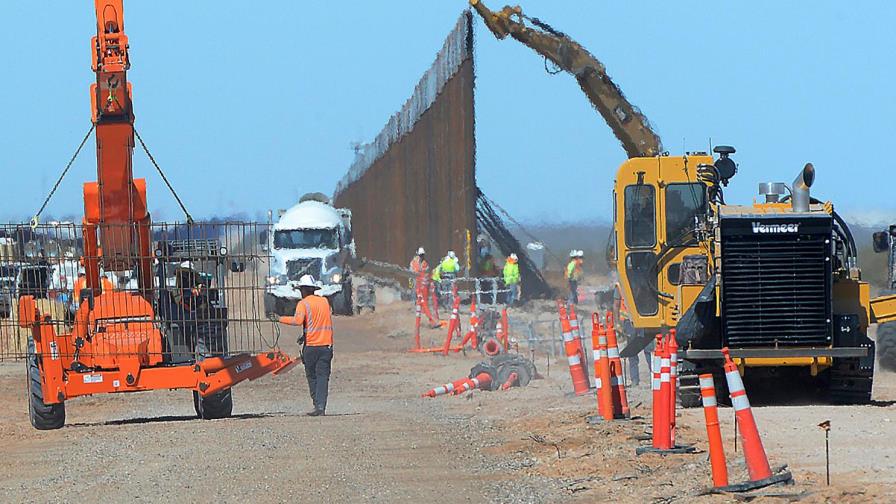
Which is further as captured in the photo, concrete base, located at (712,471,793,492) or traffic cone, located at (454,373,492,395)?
traffic cone, located at (454,373,492,395)

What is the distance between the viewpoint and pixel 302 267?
1745 inches

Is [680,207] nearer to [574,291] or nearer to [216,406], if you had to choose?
[216,406]

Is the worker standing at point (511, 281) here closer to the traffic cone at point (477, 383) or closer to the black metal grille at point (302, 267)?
the black metal grille at point (302, 267)

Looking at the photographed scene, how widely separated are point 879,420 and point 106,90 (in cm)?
934

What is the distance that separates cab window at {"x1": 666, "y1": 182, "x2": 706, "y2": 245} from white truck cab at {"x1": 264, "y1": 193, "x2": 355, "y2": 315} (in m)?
24.8

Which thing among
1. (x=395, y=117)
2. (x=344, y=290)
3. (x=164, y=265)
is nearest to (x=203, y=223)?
(x=164, y=265)

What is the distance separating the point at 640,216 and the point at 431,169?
102 feet

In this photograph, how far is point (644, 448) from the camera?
1309 cm

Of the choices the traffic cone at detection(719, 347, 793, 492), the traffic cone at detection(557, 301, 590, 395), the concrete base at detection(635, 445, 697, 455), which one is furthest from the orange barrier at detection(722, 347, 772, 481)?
the traffic cone at detection(557, 301, 590, 395)

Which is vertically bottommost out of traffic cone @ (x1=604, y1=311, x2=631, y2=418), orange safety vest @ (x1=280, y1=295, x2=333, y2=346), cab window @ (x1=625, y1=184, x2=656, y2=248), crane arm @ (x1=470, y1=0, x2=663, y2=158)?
traffic cone @ (x1=604, y1=311, x2=631, y2=418)

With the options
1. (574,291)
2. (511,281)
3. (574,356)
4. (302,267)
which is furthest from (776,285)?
(302,267)

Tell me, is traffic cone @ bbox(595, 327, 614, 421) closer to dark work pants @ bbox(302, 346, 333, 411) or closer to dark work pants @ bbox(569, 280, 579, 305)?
dark work pants @ bbox(302, 346, 333, 411)

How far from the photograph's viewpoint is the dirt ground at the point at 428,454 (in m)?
11.9

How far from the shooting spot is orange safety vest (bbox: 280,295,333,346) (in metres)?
19.3
